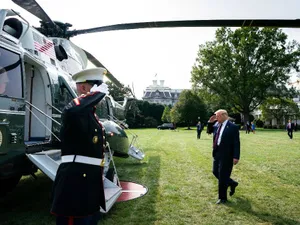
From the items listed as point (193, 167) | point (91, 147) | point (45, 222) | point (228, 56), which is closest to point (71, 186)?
point (91, 147)

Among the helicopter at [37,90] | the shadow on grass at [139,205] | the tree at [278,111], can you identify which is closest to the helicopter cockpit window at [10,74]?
the helicopter at [37,90]

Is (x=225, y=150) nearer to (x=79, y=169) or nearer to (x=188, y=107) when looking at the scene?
(x=79, y=169)

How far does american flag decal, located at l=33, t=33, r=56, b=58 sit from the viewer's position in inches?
233

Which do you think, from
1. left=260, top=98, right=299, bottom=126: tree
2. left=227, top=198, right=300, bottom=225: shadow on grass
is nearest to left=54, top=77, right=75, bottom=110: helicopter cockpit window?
left=227, top=198, right=300, bottom=225: shadow on grass

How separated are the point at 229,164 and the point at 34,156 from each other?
369cm

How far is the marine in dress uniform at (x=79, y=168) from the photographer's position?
2.77m

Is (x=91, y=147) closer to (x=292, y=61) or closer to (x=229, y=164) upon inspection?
(x=229, y=164)

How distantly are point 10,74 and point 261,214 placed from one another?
4783mm

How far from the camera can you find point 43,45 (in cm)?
621

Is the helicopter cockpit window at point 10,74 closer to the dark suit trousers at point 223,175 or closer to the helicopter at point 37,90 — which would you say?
the helicopter at point 37,90

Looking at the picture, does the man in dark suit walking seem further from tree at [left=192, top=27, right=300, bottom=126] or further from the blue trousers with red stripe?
tree at [left=192, top=27, right=300, bottom=126]

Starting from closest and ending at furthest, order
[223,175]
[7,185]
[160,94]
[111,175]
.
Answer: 1. [111,175]
2. [7,185]
3. [223,175]
4. [160,94]

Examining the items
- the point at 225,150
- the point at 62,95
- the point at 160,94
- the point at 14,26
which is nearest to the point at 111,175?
the point at 62,95

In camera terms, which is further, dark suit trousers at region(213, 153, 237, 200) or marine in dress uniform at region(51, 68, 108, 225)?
dark suit trousers at region(213, 153, 237, 200)
